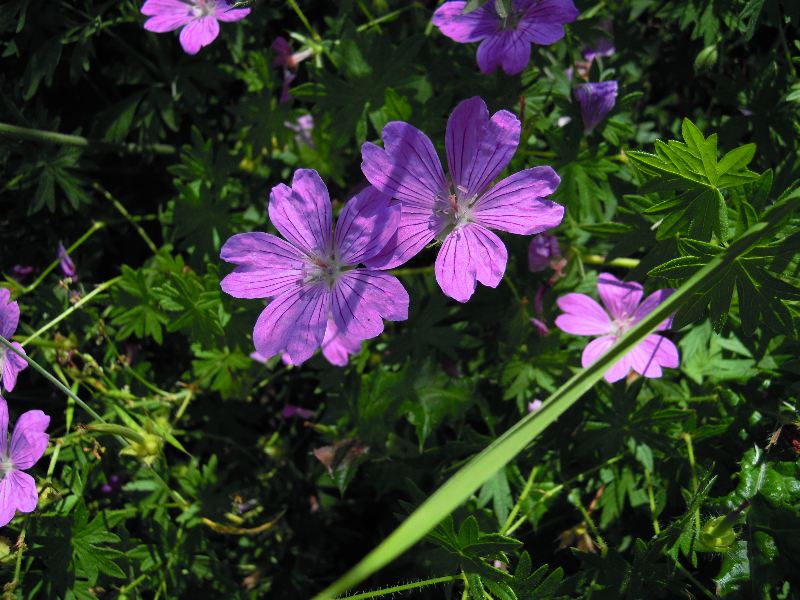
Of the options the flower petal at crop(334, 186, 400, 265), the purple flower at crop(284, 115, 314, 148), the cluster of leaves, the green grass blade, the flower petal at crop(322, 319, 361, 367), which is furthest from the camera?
the purple flower at crop(284, 115, 314, 148)

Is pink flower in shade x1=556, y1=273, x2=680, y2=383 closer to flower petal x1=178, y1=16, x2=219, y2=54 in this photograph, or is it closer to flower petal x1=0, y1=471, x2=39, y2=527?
flower petal x1=178, y1=16, x2=219, y2=54

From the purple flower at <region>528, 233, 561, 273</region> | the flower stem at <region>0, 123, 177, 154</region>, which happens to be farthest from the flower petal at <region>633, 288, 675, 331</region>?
the flower stem at <region>0, 123, 177, 154</region>

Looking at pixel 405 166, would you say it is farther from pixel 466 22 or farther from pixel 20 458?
pixel 20 458

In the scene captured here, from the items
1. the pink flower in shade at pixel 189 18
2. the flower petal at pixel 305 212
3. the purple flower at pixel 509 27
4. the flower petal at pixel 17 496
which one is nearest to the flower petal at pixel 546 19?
the purple flower at pixel 509 27

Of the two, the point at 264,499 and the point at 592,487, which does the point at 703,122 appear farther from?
the point at 264,499

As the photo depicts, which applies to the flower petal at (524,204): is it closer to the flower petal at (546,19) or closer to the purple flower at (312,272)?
the purple flower at (312,272)

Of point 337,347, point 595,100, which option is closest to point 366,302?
point 337,347
